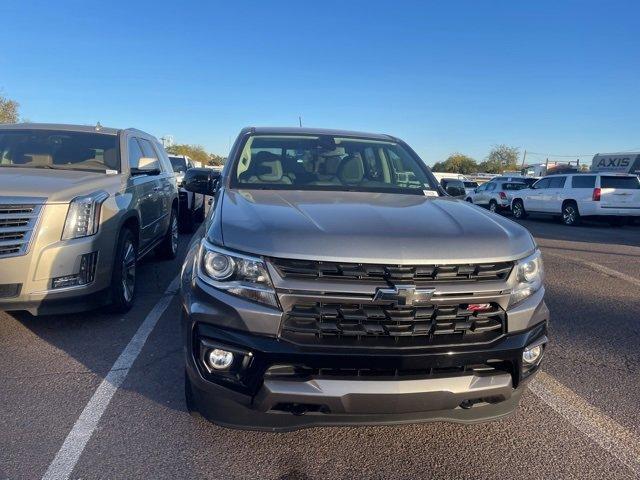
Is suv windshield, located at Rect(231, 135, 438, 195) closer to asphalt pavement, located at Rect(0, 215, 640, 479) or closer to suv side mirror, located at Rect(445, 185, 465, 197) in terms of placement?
suv side mirror, located at Rect(445, 185, 465, 197)

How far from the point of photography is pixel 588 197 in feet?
54.0

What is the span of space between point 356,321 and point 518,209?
1952 centimetres

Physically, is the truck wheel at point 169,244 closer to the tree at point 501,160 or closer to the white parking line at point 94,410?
the white parking line at point 94,410

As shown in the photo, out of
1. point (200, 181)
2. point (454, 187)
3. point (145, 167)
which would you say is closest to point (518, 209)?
point (454, 187)

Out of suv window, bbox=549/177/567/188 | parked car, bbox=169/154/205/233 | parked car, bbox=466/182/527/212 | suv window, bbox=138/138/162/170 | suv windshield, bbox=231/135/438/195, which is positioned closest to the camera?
suv windshield, bbox=231/135/438/195

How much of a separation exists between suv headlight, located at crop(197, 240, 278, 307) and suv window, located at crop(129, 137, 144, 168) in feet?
12.5

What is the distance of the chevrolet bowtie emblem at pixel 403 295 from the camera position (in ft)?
7.64

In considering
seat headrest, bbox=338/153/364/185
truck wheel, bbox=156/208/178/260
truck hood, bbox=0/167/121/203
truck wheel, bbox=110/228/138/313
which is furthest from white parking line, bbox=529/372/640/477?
truck wheel, bbox=156/208/178/260

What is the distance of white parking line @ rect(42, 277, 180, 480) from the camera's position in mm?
2566

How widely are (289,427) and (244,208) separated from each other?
1.23 m

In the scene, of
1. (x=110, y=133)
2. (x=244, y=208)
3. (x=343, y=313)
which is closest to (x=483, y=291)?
(x=343, y=313)

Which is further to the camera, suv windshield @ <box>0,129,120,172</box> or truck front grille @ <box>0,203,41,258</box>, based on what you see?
suv windshield @ <box>0,129,120,172</box>

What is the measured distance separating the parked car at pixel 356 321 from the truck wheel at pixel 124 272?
2.14 metres

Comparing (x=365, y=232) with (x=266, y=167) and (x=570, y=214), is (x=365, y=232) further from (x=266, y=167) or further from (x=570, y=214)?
(x=570, y=214)
